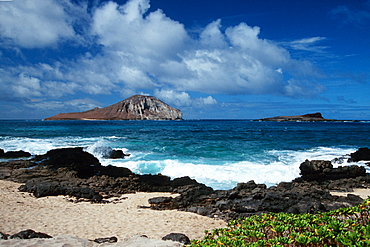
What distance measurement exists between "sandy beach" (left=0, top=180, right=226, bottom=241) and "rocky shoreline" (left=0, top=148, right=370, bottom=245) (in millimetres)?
741

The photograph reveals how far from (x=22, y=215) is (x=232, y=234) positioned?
832cm

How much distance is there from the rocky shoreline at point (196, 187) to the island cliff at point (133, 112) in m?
161

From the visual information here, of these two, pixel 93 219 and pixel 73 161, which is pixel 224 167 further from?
pixel 73 161

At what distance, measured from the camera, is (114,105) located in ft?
629

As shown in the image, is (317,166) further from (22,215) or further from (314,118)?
(314,118)

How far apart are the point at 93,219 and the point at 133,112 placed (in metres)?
174

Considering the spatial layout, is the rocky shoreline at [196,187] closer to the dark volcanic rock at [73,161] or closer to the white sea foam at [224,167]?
the dark volcanic rock at [73,161]

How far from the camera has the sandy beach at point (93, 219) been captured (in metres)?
7.81

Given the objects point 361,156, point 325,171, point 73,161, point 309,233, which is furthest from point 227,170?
point 309,233

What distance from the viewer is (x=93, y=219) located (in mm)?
9008

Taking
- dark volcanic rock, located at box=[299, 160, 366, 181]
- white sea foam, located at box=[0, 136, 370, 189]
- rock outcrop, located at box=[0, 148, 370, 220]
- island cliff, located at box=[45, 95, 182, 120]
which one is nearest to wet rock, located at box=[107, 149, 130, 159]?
white sea foam, located at box=[0, 136, 370, 189]

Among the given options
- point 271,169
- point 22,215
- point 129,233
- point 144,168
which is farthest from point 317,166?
point 22,215

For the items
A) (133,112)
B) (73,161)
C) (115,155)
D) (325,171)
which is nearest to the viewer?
(325,171)

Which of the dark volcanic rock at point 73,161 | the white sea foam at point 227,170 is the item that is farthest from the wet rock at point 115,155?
the dark volcanic rock at point 73,161
